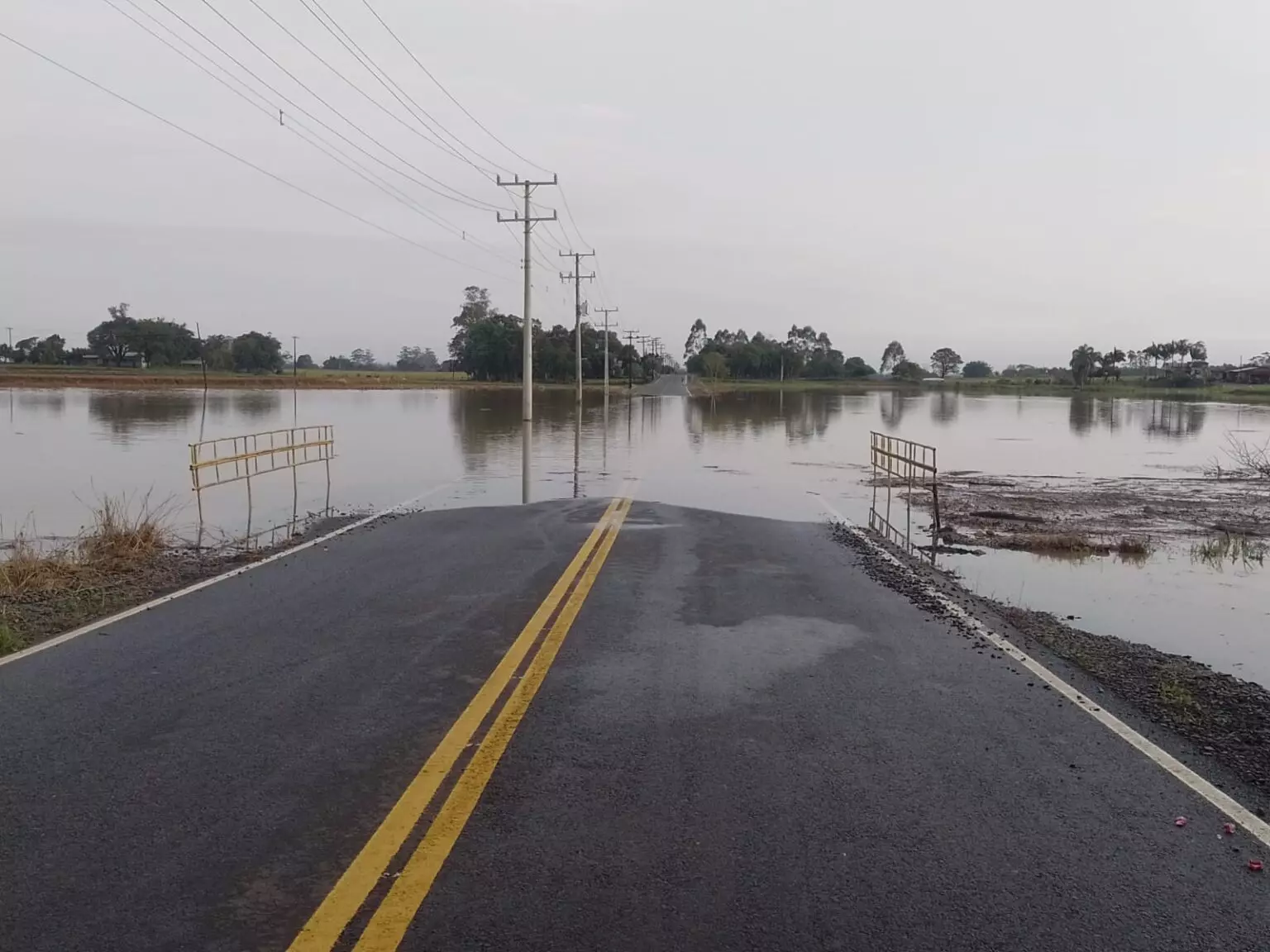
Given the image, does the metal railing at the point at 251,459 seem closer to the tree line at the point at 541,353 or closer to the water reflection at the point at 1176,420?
the water reflection at the point at 1176,420

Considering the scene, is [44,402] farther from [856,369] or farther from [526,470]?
[856,369]

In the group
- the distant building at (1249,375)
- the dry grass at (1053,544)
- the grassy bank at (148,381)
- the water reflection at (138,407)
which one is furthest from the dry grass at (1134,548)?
the distant building at (1249,375)

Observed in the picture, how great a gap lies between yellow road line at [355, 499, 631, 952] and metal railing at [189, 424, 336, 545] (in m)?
9.54

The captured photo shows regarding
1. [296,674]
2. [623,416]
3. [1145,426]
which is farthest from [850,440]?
[296,674]

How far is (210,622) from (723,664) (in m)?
4.41

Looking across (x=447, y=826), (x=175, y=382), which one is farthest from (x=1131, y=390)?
(x=447, y=826)

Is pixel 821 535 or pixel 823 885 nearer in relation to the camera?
pixel 823 885

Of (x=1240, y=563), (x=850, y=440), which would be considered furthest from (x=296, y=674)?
(x=850, y=440)

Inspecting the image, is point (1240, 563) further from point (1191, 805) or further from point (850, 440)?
point (850, 440)

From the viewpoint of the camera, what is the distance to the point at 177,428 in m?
38.5

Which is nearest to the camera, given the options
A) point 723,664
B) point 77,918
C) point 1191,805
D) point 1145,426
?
point 77,918

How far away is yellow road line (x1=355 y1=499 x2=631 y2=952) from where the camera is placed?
11.8 ft

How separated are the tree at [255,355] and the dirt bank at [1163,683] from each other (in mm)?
149272

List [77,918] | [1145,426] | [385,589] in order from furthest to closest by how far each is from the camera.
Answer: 1. [1145,426]
2. [385,589]
3. [77,918]
